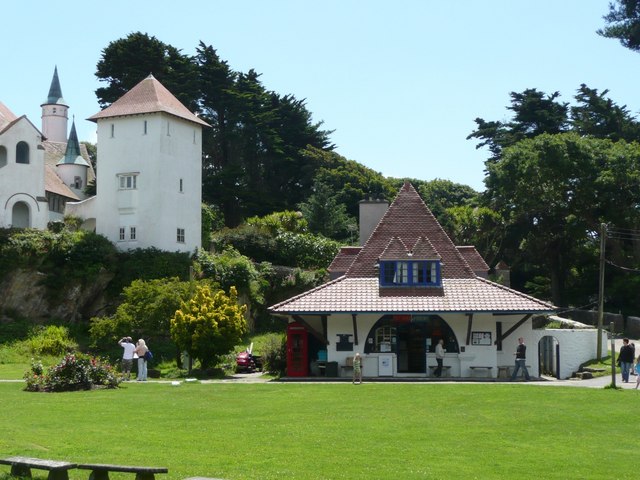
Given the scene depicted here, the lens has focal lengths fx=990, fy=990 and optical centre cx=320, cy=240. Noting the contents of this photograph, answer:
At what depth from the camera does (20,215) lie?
56.0 metres

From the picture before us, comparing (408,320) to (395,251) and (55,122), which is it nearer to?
(395,251)

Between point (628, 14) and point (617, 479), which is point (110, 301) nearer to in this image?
point (628, 14)

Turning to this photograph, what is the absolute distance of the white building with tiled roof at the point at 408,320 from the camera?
37.9m

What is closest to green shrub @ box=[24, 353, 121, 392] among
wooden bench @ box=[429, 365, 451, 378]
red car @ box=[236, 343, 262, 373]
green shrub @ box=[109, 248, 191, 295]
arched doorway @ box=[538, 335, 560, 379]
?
red car @ box=[236, 343, 262, 373]

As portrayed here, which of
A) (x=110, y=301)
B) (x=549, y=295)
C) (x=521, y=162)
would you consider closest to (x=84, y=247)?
(x=110, y=301)

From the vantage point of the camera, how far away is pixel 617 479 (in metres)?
14.5

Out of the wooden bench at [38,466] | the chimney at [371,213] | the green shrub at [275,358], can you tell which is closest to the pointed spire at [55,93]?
the chimney at [371,213]

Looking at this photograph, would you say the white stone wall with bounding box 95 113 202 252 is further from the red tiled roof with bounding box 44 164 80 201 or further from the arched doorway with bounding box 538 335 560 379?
the arched doorway with bounding box 538 335 560 379

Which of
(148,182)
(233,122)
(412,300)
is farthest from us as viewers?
(233,122)

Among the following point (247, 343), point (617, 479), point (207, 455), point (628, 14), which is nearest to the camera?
point (617, 479)

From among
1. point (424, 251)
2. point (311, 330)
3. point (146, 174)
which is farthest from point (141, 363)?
point (146, 174)

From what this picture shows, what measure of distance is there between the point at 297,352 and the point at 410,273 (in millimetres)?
5555

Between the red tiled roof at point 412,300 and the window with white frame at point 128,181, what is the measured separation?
67.1 ft

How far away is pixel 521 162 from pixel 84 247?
2822 cm
